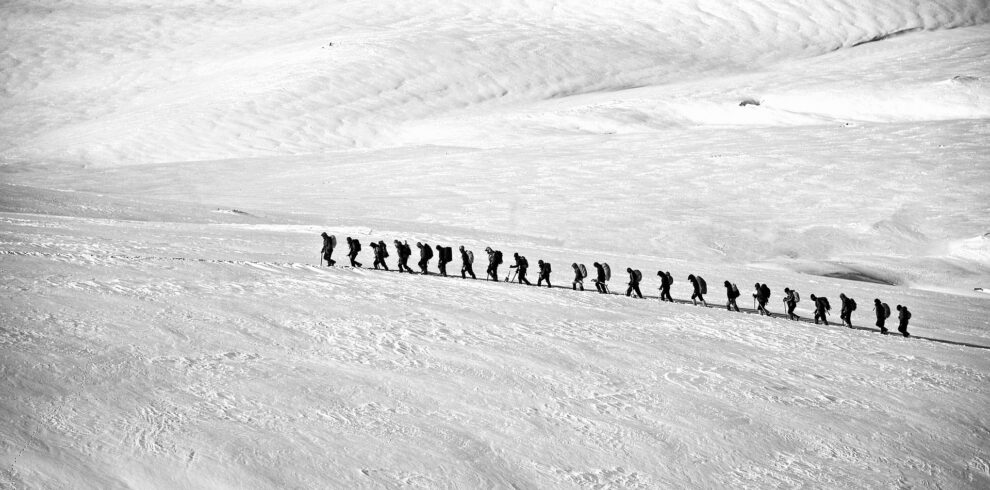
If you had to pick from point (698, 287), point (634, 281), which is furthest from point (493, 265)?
point (698, 287)

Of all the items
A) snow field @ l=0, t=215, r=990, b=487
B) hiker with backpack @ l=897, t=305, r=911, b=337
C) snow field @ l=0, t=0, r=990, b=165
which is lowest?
snow field @ l=0, t=215, r=990, b=487

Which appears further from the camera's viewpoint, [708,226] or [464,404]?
[708,226]

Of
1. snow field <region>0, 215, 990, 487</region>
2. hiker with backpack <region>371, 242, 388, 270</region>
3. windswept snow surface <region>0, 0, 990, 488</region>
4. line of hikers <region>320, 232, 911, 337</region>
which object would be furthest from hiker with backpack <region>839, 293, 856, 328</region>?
hiker with backpack <region>371, 242, 388, 270</region>

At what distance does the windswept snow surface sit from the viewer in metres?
8.19

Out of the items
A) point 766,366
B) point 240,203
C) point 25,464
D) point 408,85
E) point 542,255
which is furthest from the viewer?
point 408,85

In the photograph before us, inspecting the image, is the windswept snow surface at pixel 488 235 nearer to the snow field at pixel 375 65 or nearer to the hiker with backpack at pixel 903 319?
the snow field at pixel 375 65

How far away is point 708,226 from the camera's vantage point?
92.1 feet

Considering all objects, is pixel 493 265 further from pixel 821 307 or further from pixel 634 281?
pixel 821 307

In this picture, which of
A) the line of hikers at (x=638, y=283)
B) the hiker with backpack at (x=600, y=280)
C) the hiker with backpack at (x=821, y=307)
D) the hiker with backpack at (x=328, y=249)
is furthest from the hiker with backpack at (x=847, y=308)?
the hiker with backpack at (x=328, y=249)

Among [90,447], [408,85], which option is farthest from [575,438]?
[408,85]

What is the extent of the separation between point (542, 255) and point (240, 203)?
1261 centimetres

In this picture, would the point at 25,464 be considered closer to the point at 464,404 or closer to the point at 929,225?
the point at 464,404

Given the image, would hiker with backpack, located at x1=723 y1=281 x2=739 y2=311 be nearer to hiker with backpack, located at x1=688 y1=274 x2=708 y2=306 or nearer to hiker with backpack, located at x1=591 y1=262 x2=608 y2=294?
hiker with backpack, located at x1=688 y1=274 x2=708 y2=306

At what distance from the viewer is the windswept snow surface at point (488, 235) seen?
322 inches
